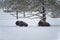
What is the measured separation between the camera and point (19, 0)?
2464 centimetres

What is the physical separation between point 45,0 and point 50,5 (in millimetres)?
856

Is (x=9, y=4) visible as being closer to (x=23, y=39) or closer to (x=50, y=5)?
(x=50, y=5)

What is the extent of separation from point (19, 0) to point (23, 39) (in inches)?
523

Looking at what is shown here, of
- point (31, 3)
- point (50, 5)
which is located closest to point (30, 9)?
point (31, 3)

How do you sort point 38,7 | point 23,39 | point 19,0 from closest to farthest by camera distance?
point 23,39
point 38,7
point 19,0

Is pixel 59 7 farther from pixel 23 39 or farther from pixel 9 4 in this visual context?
pixel 23 39

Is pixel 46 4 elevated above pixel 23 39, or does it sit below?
above

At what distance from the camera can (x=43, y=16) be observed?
23.2 meters

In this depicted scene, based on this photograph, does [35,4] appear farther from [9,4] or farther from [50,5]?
[9,4]

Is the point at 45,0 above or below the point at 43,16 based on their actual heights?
above

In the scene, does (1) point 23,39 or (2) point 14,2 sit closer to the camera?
(1) point 23,39

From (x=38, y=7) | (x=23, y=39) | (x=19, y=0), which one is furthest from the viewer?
(x=19, y=0)

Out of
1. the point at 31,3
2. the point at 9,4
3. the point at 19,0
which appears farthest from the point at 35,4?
the point at 9,4

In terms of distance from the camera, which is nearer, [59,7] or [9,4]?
[59,7]
